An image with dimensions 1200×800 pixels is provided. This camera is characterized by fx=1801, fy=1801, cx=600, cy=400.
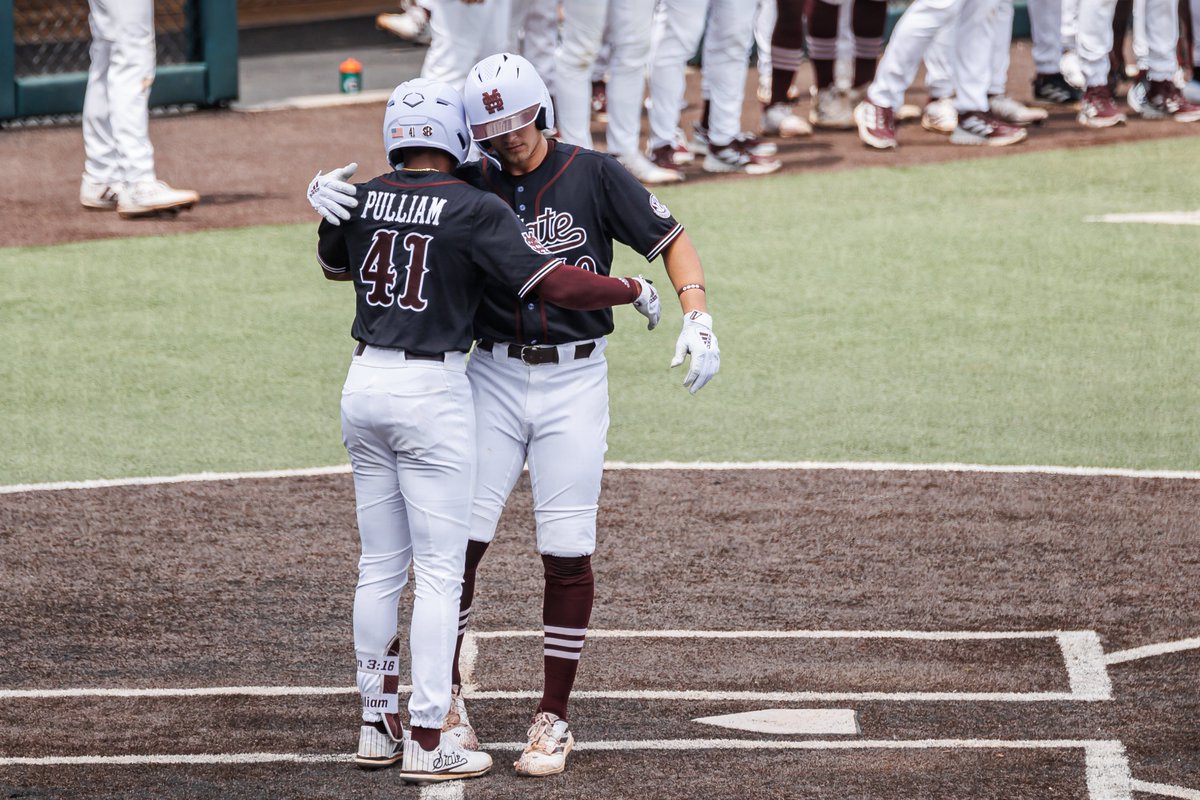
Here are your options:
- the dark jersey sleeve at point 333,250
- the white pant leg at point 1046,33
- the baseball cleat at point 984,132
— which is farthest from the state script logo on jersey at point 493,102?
the white pant leg at point 1046,33

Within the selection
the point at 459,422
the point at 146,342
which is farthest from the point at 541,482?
the point at 146,342

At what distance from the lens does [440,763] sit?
4633 millimetres

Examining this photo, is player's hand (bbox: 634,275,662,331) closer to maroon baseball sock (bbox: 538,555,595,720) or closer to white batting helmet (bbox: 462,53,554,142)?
white batting helmet (bbox: 462,53,554,142)

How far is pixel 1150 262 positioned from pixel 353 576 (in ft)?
18.3

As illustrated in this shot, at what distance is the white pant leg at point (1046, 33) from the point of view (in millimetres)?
12961

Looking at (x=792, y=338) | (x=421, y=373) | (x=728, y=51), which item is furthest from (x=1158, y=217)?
(x=421, y=373)

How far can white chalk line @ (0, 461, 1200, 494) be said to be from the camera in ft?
23.3

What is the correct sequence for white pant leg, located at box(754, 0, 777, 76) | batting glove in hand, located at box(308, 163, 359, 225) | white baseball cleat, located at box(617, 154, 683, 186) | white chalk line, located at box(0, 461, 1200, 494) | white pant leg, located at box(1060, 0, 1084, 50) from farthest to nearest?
white pant leg, located at box(1060, 0, 1084, 50) < white pant leg, located at box(754, 0, 777, 76) < white baseball cleat, located at box(617, 154, 683, 186) < white chalk line, located at box(0, 461, 1200, 494) < batting glove in hand, located at box(308, 163, 359, 225)

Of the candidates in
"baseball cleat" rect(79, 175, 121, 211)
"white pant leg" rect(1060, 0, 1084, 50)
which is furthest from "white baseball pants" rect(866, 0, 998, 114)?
"baseball cleat" rect(79, 175, 121, 211)

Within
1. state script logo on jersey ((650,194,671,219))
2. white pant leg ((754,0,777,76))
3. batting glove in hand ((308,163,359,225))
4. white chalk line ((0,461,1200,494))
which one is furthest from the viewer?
white pant leg ((754,0,777,76))

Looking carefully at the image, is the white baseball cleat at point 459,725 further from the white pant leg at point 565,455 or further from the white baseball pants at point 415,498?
the white pant leg at point 565,455

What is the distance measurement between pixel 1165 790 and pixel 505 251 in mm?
2126

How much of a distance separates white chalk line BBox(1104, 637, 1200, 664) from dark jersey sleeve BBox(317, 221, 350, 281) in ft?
8.41

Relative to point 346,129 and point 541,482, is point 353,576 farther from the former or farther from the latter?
point 346,129
